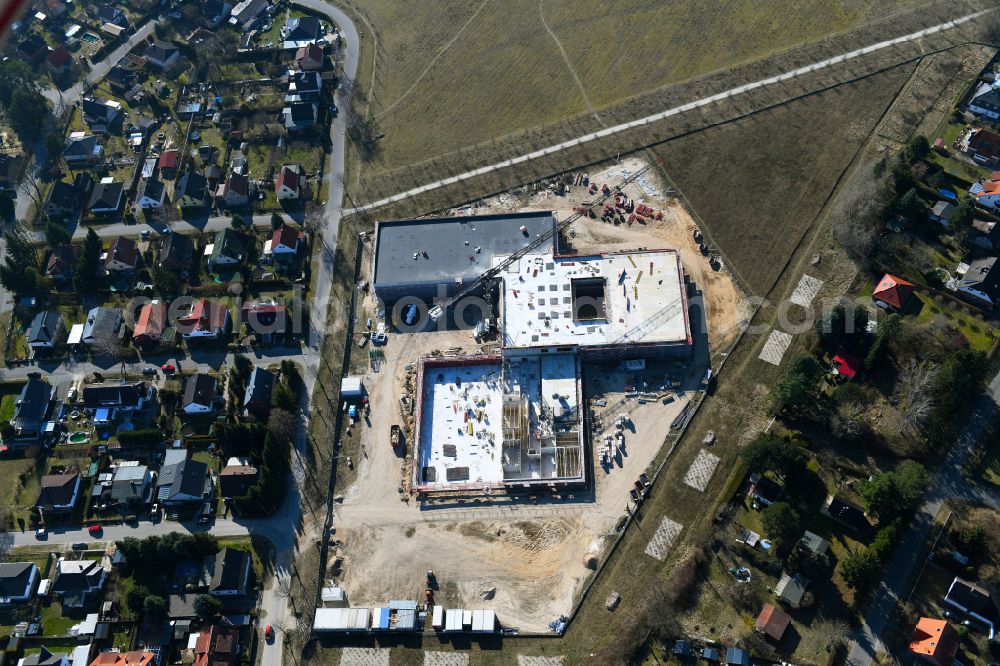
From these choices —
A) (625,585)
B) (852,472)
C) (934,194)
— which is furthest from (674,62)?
(625,585)

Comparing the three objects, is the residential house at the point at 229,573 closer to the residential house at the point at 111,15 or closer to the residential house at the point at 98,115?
the residential house at the point at 98,115

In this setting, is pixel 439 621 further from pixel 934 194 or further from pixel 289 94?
pixel 289 94

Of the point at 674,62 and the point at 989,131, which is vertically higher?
the point at 674,62

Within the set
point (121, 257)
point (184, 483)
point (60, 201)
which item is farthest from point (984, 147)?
point (60, 201)

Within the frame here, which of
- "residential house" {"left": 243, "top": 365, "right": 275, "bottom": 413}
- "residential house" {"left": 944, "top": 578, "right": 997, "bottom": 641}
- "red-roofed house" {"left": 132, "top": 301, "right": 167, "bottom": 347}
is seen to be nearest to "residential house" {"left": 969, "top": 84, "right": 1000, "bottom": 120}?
"residential house" {"left": 944, "top": 578, "right": 997, "bottom": 641}

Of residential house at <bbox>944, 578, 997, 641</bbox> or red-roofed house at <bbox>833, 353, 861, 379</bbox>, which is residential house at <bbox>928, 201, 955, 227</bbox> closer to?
red-roofed house at <bbox>833, 353, 861, 379</bbox>

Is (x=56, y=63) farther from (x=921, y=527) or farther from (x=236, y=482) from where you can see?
(x=921, y=527)

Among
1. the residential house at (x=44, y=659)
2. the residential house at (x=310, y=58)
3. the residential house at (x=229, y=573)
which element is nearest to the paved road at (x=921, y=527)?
the residential house at (x=229, y=573)
